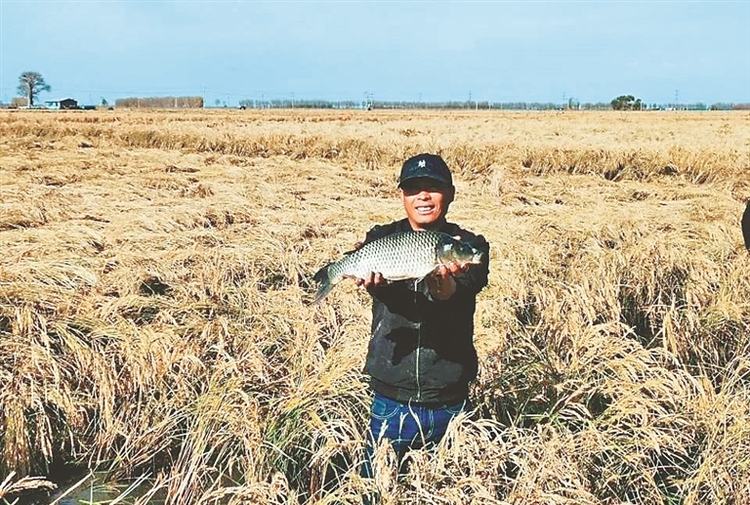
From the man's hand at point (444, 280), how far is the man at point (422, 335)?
16 mm

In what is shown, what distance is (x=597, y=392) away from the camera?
345 centimetres

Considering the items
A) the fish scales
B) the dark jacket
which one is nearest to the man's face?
the dark jacket

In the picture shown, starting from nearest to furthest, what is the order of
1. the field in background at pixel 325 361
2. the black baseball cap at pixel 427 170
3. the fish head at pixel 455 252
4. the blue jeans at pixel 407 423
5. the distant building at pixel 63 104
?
the fish head at pixel 455 252 → the black baseball cap at pixel 427 170 → the blue jeans at pixel 407 423 → the field in background at pixel 325 361 → the distant building at pixel 63 104

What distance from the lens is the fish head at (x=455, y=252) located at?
7.29ft

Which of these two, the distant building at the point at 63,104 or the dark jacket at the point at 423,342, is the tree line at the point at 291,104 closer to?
the distant building at the point at 63,104

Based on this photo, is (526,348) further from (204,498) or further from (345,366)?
(204,498)

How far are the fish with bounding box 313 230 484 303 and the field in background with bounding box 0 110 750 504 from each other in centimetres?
75

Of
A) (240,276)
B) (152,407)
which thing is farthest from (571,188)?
(152,407)

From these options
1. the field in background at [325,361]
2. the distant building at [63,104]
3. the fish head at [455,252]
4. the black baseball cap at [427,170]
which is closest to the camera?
the fish head at [455,252]

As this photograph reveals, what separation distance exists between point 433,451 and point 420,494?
Answer: 266 mm

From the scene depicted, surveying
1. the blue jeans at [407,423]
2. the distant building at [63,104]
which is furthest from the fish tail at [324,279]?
the distant building at [63,104]

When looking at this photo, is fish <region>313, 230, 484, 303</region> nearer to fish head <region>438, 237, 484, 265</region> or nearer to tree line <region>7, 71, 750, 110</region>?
fish head <region>438, 237, 484, 265</region>

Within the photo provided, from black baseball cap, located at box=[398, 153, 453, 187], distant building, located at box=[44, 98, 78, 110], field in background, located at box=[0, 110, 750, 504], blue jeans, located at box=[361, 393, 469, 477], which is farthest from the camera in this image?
distant building, located at box=[44, 98, 78, 110]

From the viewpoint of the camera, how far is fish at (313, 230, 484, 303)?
2230mm
